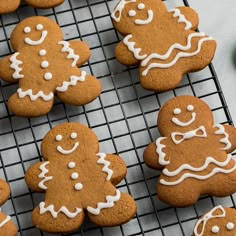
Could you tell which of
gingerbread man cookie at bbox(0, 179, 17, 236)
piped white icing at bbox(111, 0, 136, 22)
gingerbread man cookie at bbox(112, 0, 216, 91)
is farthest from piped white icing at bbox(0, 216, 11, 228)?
piped white icing at bbox(111, 0, 136, 22)

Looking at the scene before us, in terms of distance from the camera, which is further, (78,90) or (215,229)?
(78,90)

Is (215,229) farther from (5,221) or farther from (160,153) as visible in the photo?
(5,221)

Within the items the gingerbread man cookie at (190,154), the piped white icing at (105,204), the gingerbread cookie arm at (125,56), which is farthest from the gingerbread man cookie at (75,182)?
the gingerbread cookie arm at (125,56)

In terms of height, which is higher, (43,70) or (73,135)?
(43,70)

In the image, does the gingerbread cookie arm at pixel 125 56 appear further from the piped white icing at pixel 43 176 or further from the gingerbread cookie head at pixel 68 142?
the piped white icing at pixel 43 176

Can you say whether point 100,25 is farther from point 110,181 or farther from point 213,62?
point 110,181

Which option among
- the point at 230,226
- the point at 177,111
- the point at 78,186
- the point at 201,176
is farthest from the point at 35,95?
the point at 230,226

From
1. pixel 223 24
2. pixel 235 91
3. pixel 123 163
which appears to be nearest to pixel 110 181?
pixel 123 163
